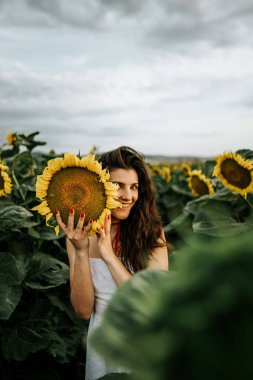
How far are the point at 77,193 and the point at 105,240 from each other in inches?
9.3

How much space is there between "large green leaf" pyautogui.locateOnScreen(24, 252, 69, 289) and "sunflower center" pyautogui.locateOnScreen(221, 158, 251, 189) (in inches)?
57.6

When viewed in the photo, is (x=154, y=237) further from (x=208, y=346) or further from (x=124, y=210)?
(x=208, y=346)

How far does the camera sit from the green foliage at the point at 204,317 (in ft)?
0.91

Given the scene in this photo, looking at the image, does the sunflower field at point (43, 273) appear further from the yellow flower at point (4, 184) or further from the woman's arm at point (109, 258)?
the woman's arm at point (109, 258)

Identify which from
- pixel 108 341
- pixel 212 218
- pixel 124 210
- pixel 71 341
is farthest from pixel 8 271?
pixel 108 341

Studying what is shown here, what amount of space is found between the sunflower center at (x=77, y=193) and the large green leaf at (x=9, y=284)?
737 millimetres

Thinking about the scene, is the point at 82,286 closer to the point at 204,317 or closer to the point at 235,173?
the point at 235,173

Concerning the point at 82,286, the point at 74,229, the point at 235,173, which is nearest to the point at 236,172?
the point at 235,173

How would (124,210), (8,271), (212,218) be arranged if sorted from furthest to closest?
1. (212,218)
2. (8,271)
3. (124,210)

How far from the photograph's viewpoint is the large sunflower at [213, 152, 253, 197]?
3.57 m

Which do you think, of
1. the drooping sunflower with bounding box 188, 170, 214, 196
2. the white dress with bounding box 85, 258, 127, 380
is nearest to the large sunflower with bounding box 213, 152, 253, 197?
the drooping sunflower with bounding box 188, 170, 214, 196

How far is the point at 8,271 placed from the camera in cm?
261

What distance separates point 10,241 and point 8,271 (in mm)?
769

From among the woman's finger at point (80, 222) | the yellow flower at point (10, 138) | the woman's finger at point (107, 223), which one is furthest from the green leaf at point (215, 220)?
the yellow flower at point (10, 138)
